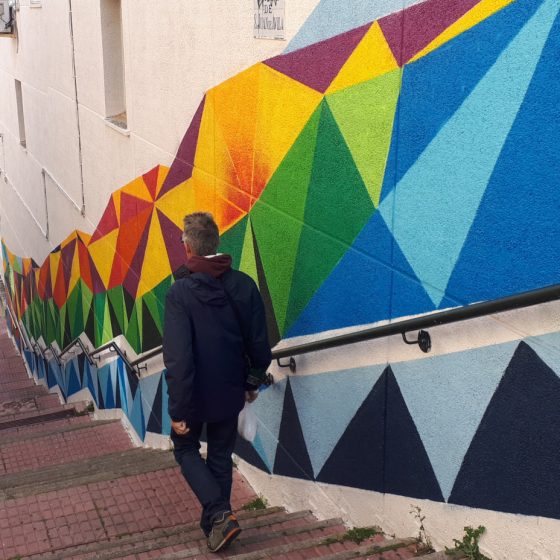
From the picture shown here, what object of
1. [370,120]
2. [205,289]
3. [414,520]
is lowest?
[414,520]

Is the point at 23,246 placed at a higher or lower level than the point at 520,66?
lower

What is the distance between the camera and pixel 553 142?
2.39 m

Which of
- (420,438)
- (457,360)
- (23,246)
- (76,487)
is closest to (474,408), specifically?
(457,360)

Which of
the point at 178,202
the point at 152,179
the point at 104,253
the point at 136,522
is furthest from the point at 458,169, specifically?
the point at 104,253

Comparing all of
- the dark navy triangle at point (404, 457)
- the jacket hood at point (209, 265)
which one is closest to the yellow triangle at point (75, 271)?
the jacket hood at point (209, 265)

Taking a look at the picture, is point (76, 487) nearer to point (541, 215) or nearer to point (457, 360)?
point (457, 360)

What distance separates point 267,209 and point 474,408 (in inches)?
75.1

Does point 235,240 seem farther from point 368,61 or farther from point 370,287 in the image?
point 368,61

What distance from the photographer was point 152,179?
267 inches

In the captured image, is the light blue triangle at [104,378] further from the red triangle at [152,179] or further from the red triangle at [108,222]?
the red triangle at [152,179]

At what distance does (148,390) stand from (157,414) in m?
0.38

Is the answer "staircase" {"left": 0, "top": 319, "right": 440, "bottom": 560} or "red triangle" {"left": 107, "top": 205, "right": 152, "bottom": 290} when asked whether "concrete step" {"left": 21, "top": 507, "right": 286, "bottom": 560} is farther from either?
"red triangle" {"left": 107, "top": 205, "right": 152, "bottom": 290}

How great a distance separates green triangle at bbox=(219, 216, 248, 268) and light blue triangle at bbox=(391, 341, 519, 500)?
5.83 feet

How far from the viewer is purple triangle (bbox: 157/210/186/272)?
6.25 meters
